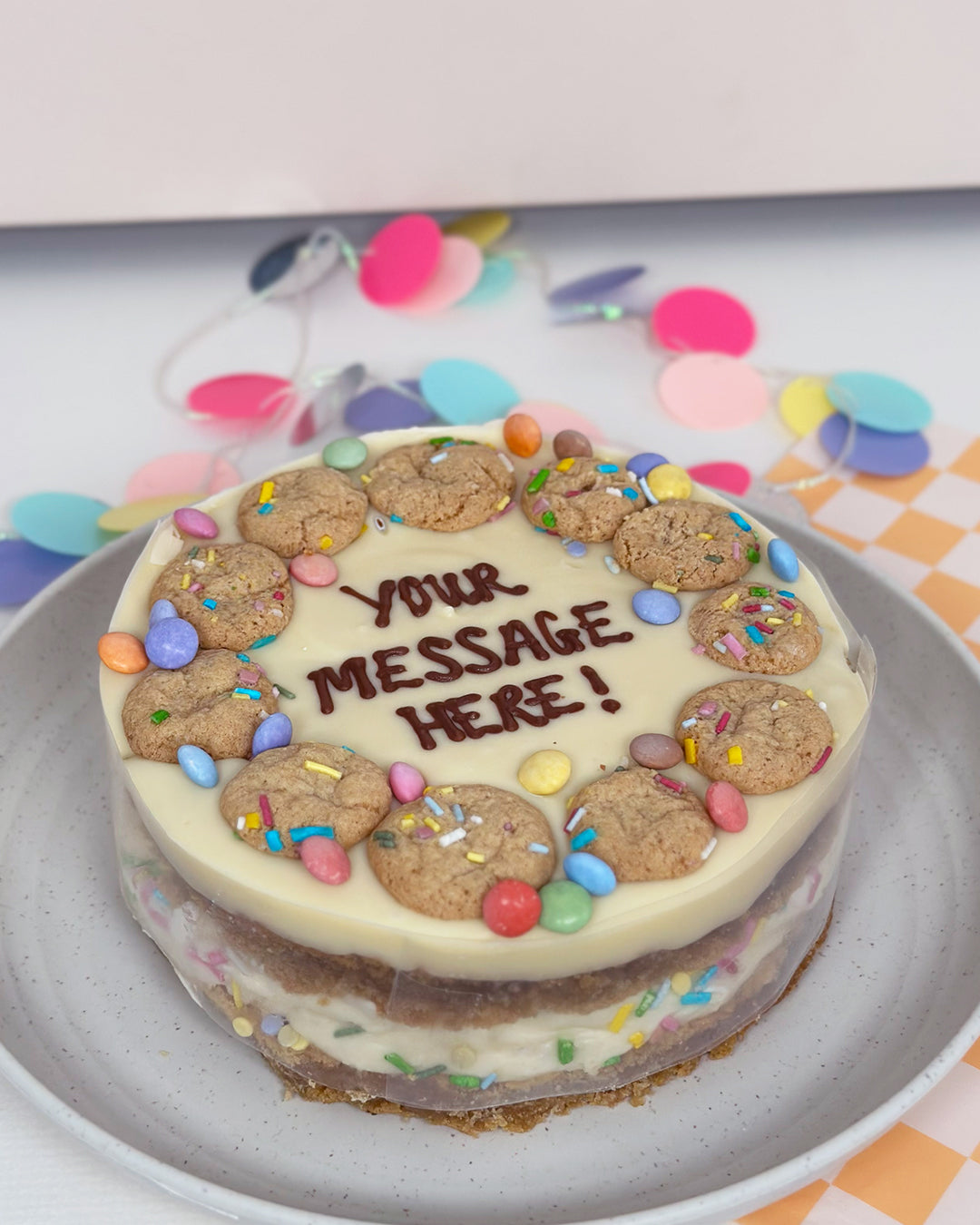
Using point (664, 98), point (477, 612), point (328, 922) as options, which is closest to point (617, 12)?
point (664, 98)

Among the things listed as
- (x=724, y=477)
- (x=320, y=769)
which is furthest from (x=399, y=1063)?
(x=724, y=477)

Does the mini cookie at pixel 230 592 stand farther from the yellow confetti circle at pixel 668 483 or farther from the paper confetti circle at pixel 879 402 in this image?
the paper confetti circle at pixel 879 402

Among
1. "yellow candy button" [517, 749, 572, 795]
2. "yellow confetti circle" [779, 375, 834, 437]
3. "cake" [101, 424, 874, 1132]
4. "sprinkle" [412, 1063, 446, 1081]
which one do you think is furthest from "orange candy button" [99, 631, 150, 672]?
"yellow confetti circle" [779, 375, 834, 437]

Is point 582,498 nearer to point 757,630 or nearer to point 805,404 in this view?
point 757,630

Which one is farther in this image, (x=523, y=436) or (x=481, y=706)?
(x=523, y=436)

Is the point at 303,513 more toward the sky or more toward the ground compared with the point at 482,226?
more toward the sky

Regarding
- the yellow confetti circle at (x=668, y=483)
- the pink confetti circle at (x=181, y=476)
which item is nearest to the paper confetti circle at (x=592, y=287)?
the pink confetti circle at (x=181, y=476)
